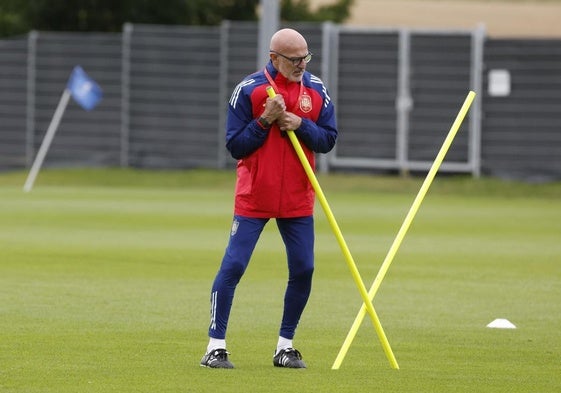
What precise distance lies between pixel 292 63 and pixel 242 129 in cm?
50

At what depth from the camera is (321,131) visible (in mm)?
9688

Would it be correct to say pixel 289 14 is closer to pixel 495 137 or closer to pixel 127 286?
pixel 495 137

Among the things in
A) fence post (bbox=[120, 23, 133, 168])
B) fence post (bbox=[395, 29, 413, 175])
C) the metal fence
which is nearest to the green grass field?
the metal fence

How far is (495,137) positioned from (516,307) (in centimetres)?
2036

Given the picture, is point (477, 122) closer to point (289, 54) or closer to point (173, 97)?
point (173, 97)

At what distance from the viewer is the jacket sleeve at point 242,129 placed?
30.9 feet

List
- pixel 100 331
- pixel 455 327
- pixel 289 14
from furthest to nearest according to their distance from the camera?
pixel 289 14 < pixel 455 327 < pixel 100 331

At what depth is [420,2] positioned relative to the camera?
263ft

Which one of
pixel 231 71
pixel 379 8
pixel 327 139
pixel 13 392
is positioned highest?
pixel 379 8

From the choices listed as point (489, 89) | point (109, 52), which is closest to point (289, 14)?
point (109, 52)

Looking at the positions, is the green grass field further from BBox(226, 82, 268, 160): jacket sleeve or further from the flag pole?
the flag pole

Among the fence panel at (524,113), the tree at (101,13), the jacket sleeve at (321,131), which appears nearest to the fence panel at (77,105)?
the tree at (101,13)

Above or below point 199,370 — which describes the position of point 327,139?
above

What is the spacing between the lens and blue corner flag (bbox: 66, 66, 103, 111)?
33.8 meters
